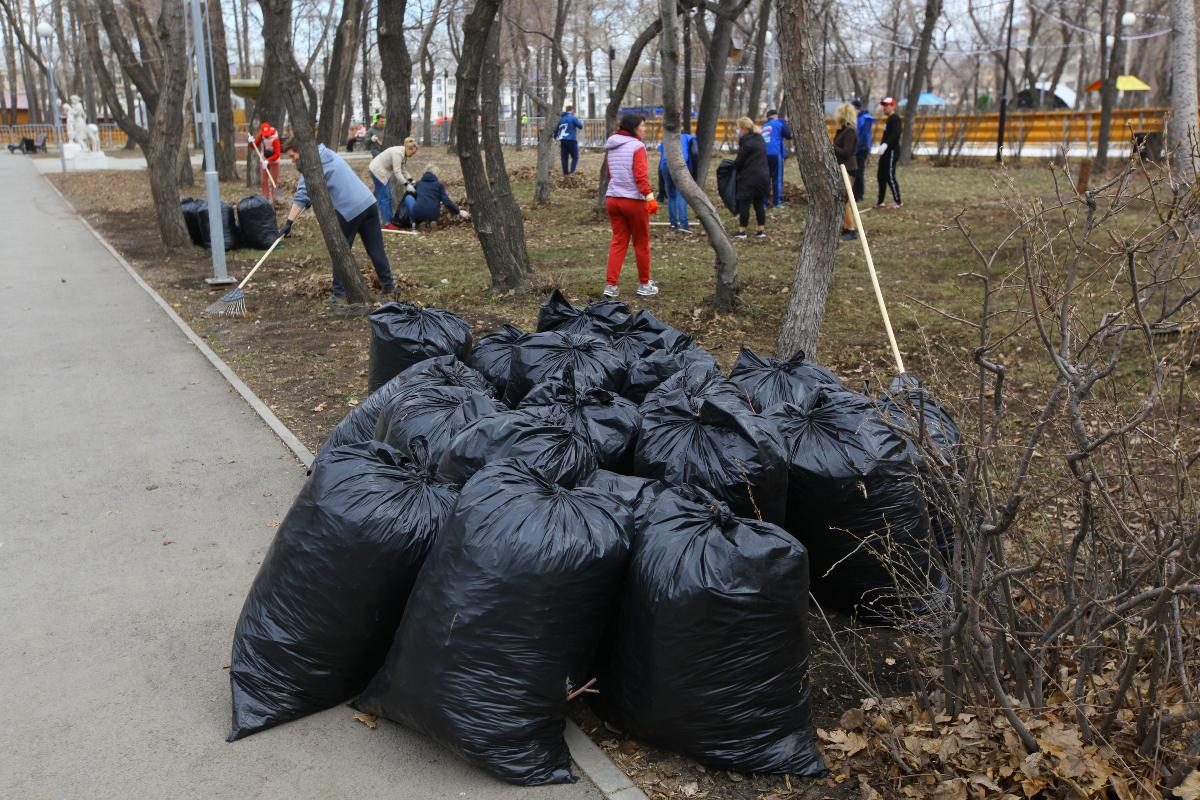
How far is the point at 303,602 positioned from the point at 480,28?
7.41m

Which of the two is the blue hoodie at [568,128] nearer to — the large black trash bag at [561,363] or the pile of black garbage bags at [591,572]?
the large black trash bag at [561,363]

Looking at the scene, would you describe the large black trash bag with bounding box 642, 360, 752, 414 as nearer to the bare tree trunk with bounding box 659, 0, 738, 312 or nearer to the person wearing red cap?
the bare tree trunk with bounding box 659, 0, 738, 312

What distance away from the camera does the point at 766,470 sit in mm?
3633

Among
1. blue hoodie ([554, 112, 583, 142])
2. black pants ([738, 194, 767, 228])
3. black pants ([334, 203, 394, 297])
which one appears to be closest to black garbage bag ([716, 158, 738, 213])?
black pants ([738, 194, 767, 228])

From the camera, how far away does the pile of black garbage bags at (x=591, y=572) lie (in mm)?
2979

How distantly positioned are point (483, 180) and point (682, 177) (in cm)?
210

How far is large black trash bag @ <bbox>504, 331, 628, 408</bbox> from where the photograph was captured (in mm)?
4891

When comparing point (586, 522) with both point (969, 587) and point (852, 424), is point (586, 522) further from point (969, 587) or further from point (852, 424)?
point (852, 424)

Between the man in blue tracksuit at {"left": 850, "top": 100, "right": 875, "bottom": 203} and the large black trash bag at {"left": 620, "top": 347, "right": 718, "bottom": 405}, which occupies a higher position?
the man in blue tracksuit at {"left": 850, "top": 100, "right": 875, "bottom": 203}

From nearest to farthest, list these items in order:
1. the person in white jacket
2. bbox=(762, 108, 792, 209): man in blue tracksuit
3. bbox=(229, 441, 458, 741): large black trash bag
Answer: bbox=(229, 441, 458, 741): large black trash bag
the person in white jacket
bbox=(762, 108, 792, 209): man in blue tracksuit

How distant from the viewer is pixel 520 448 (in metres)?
3.67

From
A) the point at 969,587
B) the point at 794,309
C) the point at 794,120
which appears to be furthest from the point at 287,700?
the point at 794,120

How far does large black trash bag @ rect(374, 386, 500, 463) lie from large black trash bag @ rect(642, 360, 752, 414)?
0.70 metres

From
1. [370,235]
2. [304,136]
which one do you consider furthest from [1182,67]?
[304,136]
